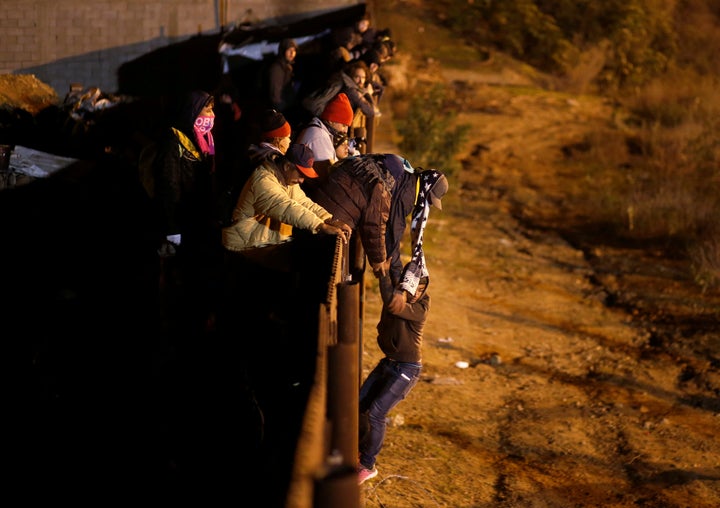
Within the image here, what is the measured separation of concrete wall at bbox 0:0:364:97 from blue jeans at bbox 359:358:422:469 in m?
7.69

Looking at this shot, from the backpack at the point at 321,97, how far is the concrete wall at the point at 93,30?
4517 millimetres

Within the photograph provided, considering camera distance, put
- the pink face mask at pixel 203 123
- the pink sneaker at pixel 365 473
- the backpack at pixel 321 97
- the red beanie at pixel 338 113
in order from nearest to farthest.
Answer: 1. the pink sneaker at pixel 365 473
2. the pink face mask at pixel 203 123
3. the red beanie at pixel 338 113
4. the backpack at pixel 321 97

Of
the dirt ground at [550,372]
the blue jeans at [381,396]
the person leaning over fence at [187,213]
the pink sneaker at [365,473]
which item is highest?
the person leaning over fence at [187,213]

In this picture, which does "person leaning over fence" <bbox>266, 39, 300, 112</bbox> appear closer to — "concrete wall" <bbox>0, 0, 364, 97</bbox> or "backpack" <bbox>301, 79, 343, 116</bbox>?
"backpack" <bbox>301, 79, 343, 116</bbox>

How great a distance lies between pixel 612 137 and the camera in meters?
17.8

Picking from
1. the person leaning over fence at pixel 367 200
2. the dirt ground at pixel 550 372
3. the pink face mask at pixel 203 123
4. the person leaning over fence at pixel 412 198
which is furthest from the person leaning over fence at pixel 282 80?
the person leaning over fence at pixel 412 198

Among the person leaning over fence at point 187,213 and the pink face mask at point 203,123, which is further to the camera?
the pink face mask at point 203,123

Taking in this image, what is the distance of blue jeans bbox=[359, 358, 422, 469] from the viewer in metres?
5.08

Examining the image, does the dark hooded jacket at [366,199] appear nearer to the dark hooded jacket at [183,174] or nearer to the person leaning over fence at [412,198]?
the person leaning over fence at [412,198]

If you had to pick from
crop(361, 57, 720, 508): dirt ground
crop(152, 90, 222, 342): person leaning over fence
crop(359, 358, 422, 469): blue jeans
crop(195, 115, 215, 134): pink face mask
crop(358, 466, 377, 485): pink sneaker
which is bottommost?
crop(361, 57, 720, 508): dirt ground

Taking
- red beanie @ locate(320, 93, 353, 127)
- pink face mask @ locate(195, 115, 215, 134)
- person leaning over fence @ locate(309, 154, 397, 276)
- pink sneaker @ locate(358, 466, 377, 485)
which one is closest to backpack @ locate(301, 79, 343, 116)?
red beanie @ locate(320, 93, 353, 127)

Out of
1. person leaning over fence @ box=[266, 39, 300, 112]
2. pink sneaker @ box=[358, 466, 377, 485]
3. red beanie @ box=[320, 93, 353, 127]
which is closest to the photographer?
pink sneaker @ box=[358, 466, 377, 485]

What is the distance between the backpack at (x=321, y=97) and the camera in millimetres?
7165

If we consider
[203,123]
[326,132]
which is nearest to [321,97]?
[326,132]
